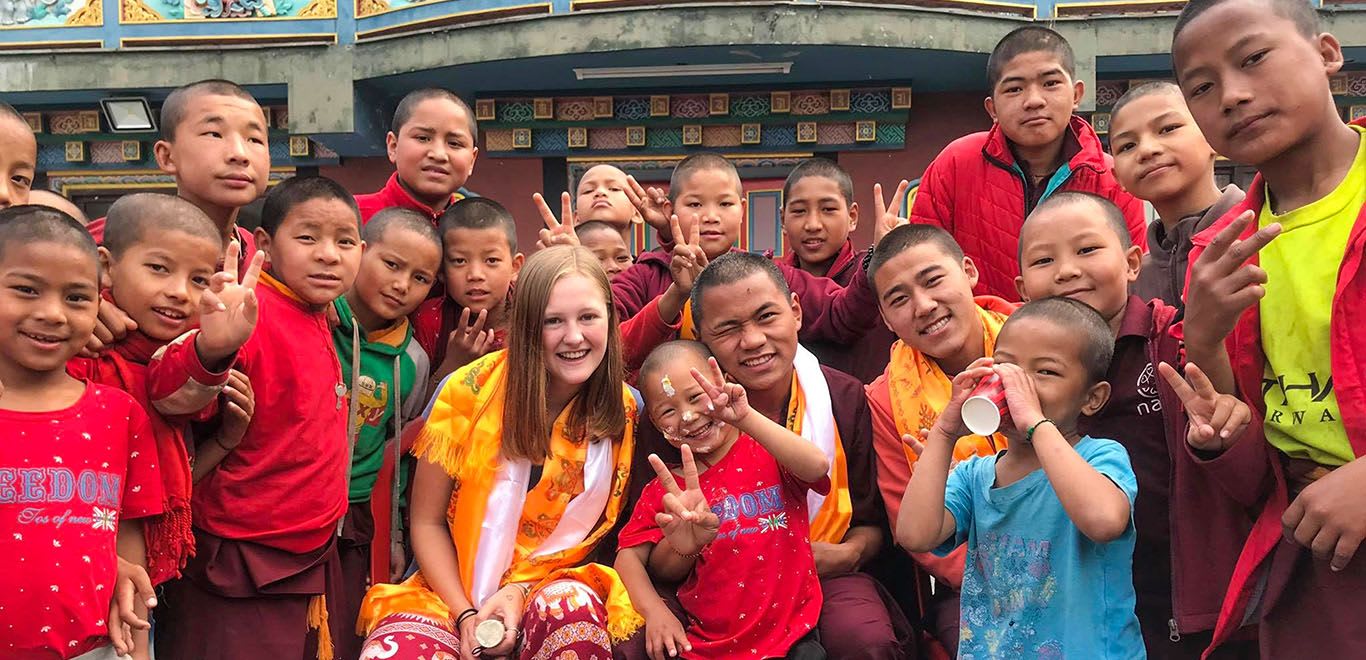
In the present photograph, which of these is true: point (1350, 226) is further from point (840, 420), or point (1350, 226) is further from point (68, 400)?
point (68, 400)

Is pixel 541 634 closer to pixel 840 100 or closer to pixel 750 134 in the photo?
pixel 750 134

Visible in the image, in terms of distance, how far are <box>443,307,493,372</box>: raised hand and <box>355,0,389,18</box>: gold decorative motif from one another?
5806 mm

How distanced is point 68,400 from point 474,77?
21.0 ft

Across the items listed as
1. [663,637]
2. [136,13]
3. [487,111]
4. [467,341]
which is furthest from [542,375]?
[136,13]

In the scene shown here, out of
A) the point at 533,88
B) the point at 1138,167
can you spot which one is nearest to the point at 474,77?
the point at 533,88

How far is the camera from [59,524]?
2.36m

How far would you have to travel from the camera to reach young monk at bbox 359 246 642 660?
283 centimetres

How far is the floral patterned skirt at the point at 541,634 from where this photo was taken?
2588mm

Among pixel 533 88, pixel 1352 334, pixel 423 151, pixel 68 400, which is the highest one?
pixel 533 88

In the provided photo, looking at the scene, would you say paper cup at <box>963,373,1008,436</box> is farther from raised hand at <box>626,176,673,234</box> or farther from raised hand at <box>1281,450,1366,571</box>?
raised hand at <box>626,176,673,234</box>

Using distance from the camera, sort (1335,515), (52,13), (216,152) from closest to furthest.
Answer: (1335,515), (216,152), (52,13)

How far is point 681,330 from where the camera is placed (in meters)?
3.45

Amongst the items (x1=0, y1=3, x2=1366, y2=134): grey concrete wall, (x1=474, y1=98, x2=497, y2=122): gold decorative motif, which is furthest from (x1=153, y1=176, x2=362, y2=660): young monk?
(x1=474, y1=98, x2=497, y2=122): gold decorative motif

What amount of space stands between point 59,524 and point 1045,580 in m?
2.05
